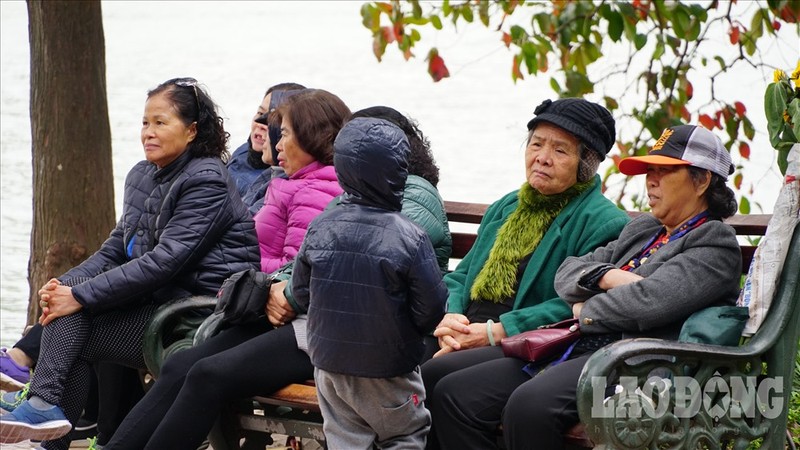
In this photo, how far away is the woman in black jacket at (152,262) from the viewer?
15.0ft

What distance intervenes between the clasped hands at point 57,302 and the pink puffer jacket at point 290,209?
2.55 ft

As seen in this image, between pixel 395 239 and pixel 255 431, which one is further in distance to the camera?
pixel 255 431

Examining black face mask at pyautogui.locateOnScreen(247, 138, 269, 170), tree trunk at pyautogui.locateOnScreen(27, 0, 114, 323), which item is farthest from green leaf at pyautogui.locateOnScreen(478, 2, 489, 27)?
tree trunk at pyautogui.locateOnScreen(27, 0, 114, 323)

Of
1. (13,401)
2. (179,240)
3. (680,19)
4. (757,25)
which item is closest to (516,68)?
(680,19)

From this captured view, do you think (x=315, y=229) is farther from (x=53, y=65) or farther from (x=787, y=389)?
(x=53, y=65)

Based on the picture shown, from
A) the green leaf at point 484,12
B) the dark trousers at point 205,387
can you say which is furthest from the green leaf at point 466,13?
the dark trousers at point 205,387

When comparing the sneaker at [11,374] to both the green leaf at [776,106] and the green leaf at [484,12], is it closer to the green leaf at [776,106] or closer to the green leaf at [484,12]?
the green leaf at [484,12]

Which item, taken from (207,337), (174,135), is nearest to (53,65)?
(174,135)

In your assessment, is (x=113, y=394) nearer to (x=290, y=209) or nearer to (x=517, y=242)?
(x=290, y=209)

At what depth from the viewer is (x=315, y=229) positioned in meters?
3.77

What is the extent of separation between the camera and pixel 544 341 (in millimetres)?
3773

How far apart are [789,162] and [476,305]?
4.05 ft

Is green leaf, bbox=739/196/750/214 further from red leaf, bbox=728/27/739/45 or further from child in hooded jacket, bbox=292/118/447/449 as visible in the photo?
child in hooded jacket, bbox=292/118/447/449

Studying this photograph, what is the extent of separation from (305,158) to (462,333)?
3.46 feet
